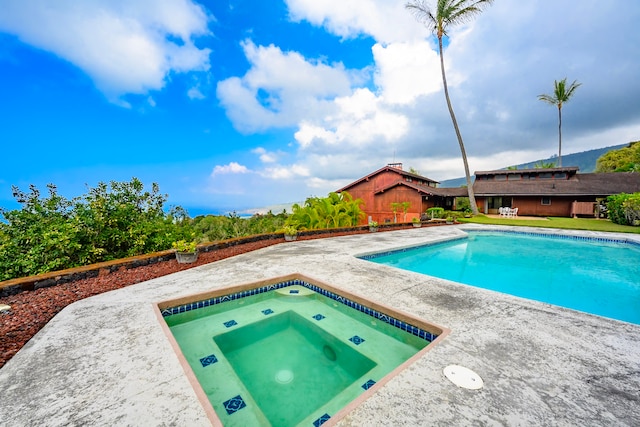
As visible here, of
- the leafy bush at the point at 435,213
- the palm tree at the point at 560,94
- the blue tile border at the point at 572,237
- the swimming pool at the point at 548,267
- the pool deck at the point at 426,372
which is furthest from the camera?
the palm tree at the point at 560,94

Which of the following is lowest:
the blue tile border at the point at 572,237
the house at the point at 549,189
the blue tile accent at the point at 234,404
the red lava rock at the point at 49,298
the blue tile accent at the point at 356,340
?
the blue tile accent at the point at 234,404

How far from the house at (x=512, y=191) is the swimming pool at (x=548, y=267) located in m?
9.30

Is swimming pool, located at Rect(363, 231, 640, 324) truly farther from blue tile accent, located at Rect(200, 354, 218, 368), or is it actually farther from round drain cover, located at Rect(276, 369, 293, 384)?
blue tile accent, located at Rect(200, 354, 218, 368)

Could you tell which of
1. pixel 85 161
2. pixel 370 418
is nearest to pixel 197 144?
pixel 85 161

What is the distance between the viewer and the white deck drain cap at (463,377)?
Result: 2.09 m

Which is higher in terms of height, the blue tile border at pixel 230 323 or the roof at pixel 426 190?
the roof at pixel 426 190

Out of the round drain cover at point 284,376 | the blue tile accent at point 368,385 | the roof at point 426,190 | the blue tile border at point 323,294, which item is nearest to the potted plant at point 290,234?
the blue tile border at point 323,294

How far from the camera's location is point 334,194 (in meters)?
13.7

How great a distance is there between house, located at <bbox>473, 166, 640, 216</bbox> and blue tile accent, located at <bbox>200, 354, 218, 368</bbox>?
26.0m

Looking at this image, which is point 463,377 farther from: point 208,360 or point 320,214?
point 320,214

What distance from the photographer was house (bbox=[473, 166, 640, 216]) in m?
19.4

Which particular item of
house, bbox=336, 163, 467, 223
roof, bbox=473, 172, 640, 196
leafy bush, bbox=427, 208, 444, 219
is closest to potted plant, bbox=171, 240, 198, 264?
house, bbox=336, 163, 467, 223

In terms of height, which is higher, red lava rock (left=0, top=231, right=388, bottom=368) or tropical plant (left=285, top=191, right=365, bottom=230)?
tropical plant (left=285, top=191, right=365, bottom=230)

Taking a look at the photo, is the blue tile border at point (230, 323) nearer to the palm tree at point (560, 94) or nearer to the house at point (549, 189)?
the house at point (549, 189)
